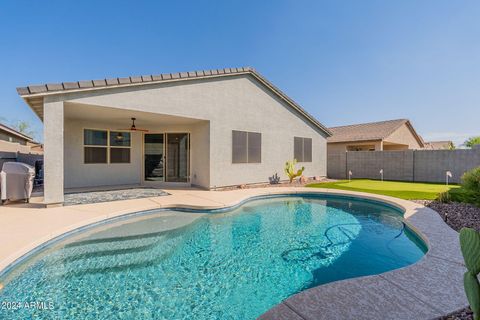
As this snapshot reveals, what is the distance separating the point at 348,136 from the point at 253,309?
2135 centimetres

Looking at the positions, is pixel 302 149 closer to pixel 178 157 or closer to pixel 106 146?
pixel 178 157

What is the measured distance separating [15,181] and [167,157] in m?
5.94

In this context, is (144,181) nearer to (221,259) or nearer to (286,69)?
(221,259)

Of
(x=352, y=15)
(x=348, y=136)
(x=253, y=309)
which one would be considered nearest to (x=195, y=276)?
(x=253, y=309)

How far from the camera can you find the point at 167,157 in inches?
470

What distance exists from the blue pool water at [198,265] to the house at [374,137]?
1398 centimetres

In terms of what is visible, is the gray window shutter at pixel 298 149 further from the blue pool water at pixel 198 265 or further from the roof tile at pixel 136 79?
the roof tile at pixel 136 79

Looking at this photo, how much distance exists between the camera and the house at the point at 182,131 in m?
8.62

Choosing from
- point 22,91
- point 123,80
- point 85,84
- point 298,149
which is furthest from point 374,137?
point 22,91

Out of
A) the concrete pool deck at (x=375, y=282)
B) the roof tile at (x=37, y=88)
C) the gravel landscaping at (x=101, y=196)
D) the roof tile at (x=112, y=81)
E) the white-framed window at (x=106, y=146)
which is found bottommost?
the concrete pool deck at (x=375, y=282)

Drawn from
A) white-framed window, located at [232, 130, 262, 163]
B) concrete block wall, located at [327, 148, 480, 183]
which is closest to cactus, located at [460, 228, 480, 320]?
white-framed window, located at [232, 130, 262, 163]

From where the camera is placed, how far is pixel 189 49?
14.0 metres

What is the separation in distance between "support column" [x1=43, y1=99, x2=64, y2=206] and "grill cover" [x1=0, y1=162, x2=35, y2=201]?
1328 millimetres

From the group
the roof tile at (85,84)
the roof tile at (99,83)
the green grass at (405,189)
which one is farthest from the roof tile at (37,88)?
the green grass at (405,189)
